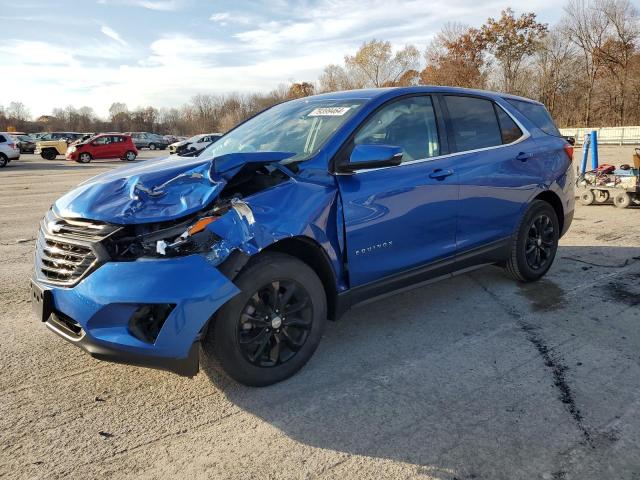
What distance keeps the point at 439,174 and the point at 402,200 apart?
0.50 metres

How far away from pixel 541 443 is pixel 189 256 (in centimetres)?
203

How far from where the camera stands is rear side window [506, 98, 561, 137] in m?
4.98

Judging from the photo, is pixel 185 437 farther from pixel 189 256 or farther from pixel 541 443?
pixel 541 443

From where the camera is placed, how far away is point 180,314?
2.56 meters

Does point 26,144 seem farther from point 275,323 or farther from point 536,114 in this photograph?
point 275,323

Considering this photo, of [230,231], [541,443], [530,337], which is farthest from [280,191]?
[530,337]

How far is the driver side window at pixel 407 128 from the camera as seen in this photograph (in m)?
3.62

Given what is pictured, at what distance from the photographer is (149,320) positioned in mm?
2617

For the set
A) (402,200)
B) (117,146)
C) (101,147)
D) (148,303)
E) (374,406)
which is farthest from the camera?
(117,146)

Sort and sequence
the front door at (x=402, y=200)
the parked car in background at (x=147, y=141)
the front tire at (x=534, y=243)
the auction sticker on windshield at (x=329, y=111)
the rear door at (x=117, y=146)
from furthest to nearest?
the parked car in background at (x=147, y=141), the rear door at (x=117, y=146), the front tire at (x=534, y=243), the auction sticker on windshield at (x=329, y=111), the front door at (x=402, y=200)

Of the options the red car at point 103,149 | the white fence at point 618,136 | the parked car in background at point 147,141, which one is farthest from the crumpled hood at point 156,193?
the parked car in background at point 147,141

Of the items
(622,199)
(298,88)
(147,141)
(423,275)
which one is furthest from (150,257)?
(298,88)

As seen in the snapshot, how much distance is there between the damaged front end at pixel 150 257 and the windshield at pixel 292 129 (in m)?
0.62

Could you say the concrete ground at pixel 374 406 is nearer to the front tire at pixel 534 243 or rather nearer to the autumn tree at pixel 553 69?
the front tire at pixel 534 243
